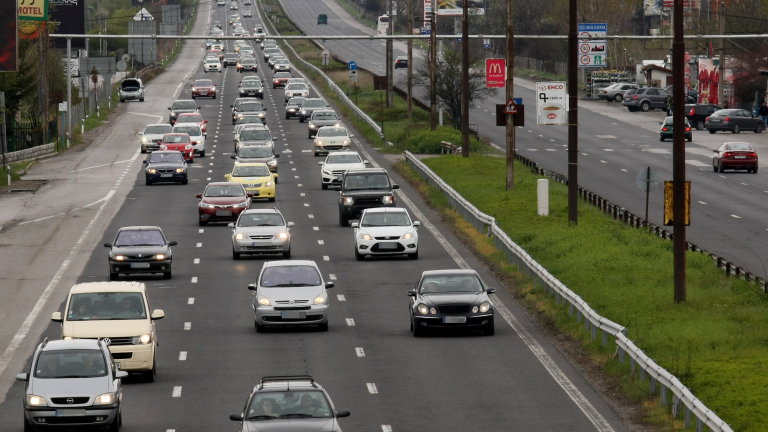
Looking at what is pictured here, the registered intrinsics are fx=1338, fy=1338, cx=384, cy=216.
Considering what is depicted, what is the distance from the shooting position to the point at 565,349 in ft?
80.3

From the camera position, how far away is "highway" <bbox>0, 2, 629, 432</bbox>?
19.2 meters

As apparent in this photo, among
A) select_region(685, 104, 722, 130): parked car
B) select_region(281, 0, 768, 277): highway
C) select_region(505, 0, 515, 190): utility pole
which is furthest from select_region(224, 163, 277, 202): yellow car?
select_region(685, 104, 722, 130): parked car

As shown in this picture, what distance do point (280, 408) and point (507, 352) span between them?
9.55 metres

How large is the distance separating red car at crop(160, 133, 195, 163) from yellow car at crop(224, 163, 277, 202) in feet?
44.0

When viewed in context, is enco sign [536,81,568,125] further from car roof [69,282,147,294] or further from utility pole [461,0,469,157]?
car roof [69,282,147,294]

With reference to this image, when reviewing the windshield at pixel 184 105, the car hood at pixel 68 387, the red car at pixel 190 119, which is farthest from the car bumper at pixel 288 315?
the windshield at pixel 184 105

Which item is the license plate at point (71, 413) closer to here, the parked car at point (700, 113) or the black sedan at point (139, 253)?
the black sedan at point (139, 253)

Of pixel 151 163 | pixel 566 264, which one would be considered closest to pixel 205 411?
pixel 566 264

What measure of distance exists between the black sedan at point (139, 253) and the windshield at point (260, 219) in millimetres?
3657

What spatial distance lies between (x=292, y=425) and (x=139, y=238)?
19569 millimetres

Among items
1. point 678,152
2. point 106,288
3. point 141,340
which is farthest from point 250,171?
point 141,340

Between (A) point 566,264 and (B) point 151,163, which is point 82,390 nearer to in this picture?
(A) point 566,264

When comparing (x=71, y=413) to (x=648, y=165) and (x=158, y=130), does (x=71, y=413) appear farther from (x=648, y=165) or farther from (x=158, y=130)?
(x=158, y=130)

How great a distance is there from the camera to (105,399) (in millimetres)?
17531
